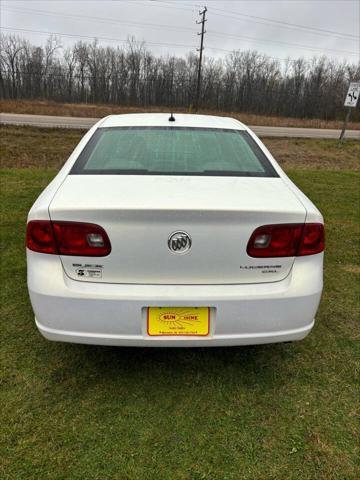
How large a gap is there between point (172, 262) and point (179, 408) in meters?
0.86

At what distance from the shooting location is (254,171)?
2.42 m

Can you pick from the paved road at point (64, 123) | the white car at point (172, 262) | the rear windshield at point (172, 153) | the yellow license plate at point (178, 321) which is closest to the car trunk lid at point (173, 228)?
the white car at point (172, 262)

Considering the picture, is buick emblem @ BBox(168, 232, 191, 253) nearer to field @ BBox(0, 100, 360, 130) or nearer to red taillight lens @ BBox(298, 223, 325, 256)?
red taillight lens @ BBox(298, 223, 325, 256)

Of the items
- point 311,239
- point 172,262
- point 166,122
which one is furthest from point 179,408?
point 166,122

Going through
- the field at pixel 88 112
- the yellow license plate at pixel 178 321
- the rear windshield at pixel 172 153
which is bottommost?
the field at pixel 88 112

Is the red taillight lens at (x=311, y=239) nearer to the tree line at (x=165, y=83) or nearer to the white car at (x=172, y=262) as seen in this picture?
the white car at (x=172, y=262)

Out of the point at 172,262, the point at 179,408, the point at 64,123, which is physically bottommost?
the point at 64,123

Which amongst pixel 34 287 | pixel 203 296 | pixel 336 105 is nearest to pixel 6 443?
pixel 34 287

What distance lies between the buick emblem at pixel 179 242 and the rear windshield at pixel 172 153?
1.78ft

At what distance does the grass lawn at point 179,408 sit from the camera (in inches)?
72.6

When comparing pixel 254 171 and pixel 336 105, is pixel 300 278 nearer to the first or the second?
pixel 254 171

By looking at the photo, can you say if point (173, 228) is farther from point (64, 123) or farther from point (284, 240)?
point (64, 123)

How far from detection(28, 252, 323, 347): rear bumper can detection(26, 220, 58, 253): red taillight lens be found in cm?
5

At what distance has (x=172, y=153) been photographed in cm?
253
